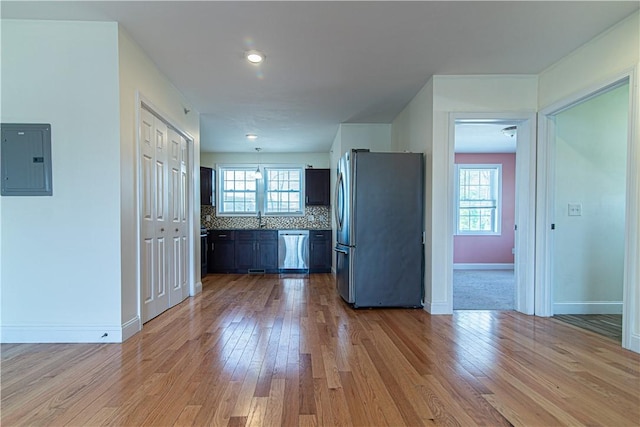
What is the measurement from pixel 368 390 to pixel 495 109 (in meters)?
3.11

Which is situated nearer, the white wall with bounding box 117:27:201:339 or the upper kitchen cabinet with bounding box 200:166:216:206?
the white wall with bounding box 117:27:201:339

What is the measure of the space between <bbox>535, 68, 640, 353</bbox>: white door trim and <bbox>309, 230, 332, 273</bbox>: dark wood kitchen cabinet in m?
3.72

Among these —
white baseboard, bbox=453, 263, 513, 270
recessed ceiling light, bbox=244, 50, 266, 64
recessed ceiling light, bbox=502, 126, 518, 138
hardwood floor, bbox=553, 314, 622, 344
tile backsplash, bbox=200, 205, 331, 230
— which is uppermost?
recessed ceiling light, bbox=244, 50, 266, 64

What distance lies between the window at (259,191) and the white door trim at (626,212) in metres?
4.80

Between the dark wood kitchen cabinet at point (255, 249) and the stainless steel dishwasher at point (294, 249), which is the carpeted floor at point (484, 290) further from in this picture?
the dark wood kitchen cabinet at point (255, 249)

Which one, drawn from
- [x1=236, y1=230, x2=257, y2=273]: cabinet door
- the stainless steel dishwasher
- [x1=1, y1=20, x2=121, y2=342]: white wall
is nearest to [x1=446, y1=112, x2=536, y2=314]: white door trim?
[x1=1, y1=20, x2=121, y2=342]: white wall

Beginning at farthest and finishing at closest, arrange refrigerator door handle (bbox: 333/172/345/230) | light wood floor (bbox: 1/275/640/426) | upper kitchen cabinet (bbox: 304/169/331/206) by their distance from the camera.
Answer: upper kitchen cabinet (bbox: 304/169/331/206)
refrigerator door handle (bbox: 333/172/345/230)
light wood floor (bbox: 1/275/640/426)

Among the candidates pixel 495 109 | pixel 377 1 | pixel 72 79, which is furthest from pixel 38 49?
pixel 495 109

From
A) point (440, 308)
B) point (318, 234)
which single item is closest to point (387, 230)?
point (440, 308)

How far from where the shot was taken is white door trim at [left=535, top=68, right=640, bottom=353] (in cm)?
255

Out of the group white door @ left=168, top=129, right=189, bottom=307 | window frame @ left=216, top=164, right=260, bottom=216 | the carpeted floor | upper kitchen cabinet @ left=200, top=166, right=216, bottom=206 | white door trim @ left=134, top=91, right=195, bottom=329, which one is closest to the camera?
white door trim @ left=134, top=91, right=195, bottom=329

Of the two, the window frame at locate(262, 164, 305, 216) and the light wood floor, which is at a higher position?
the window frame at locate(262, 164, 305, 216)

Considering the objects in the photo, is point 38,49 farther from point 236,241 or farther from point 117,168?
point 236,241

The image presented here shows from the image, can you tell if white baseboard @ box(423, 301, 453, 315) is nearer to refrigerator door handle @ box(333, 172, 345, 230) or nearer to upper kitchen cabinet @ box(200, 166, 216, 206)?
refrigerator door handle @ box(333, 172, 345, 230)
